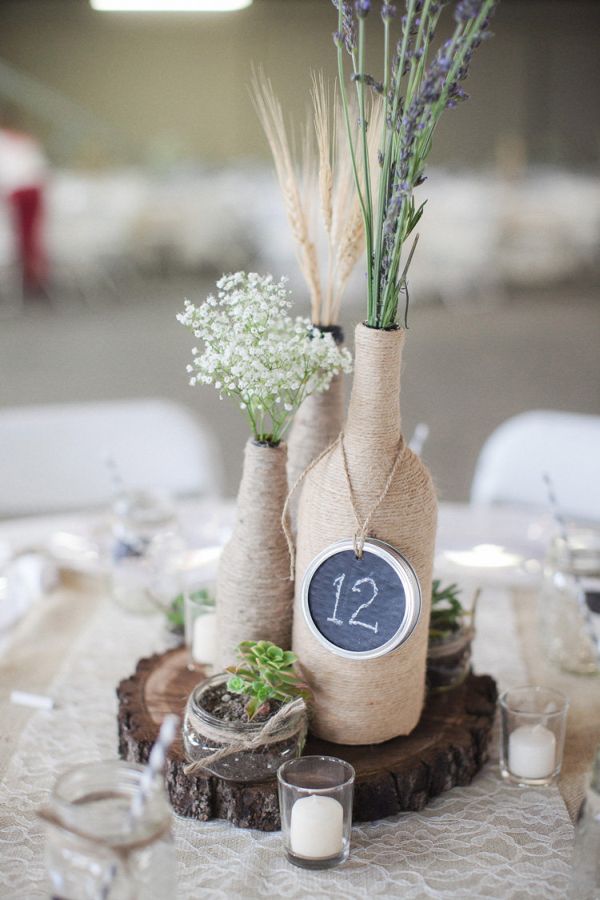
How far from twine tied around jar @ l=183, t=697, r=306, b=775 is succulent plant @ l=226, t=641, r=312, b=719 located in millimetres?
21

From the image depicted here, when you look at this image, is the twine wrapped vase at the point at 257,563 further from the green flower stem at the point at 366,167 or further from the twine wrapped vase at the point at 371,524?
the green flower stem at the point at 366,167

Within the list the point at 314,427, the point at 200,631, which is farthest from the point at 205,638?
the point at 314,427

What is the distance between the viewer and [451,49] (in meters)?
0.78

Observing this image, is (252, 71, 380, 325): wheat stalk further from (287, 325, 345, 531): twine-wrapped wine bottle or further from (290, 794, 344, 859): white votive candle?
(290, 794, 344, 859): white votive candle

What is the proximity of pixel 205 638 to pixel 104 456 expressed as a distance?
3.10 ft

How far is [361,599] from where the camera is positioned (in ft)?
3.19

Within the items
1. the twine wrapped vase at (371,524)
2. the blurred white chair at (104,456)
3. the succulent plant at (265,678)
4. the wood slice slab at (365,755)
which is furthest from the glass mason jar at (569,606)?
the blurred white chair at (104,456)

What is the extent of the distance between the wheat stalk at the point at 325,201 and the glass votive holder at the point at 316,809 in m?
0.48

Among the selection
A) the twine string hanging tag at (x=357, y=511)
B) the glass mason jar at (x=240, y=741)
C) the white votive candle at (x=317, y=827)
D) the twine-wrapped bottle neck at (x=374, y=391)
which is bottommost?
the white votive candle at (x=317, y=827)

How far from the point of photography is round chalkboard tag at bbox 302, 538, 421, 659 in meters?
0.96

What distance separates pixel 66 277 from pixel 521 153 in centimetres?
390

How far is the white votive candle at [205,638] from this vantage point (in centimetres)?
116

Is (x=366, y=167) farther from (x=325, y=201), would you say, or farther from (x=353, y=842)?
(x=353, y=842)

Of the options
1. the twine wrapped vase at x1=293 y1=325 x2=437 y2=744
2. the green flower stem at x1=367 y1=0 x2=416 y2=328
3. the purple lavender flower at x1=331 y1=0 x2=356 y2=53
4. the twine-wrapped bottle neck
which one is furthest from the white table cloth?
the purple lavender flower at x1=331 y1=0 x2=356 y2=53
